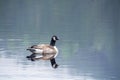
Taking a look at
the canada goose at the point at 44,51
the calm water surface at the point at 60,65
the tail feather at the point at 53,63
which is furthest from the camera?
the canada goose at the point at 44,51

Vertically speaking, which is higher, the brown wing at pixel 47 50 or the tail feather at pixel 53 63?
the brown wing at pixel 47 50

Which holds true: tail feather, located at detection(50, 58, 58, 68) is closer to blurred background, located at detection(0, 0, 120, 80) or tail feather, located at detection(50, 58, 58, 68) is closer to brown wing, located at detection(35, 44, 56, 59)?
blurred background, located at detection(0, 0, 120, 80)

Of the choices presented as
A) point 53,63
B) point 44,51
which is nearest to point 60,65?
point 53,63

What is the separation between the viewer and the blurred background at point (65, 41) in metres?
5.23

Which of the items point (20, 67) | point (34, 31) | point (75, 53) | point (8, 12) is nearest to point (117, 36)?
point (34, 31)

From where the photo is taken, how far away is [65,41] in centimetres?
725

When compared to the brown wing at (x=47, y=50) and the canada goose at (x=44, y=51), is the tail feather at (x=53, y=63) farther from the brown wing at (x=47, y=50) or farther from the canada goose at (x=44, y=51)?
the brown wing at (x=47, y=50)

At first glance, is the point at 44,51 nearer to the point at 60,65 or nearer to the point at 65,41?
the point at 60,65

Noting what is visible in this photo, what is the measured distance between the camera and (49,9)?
1269cm

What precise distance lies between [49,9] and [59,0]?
249cm

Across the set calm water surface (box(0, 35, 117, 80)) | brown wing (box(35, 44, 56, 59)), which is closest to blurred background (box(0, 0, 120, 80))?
calm water surface (box(0, 35, 117, 80))

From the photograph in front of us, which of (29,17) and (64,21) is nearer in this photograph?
(64,21)

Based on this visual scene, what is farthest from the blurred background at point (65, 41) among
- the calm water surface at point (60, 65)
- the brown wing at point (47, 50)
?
the brown wing at point (47, 50)

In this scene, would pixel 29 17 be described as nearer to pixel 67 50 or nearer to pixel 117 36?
pixel 117 36
